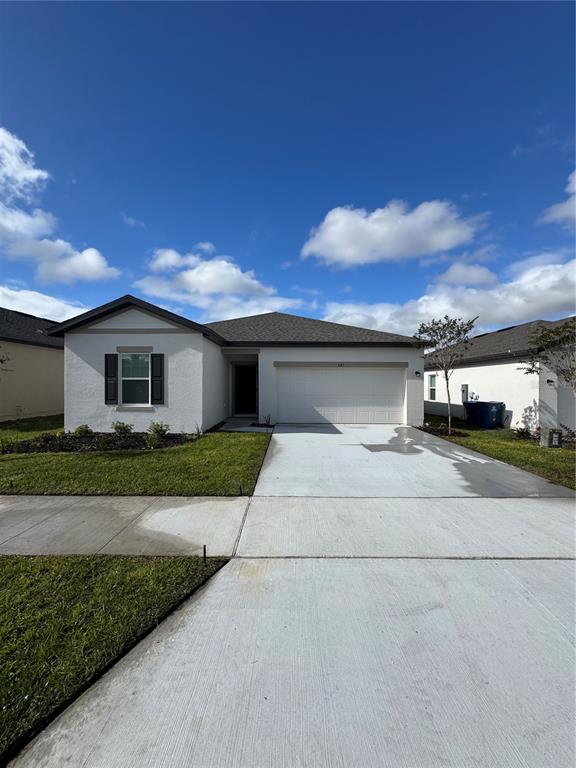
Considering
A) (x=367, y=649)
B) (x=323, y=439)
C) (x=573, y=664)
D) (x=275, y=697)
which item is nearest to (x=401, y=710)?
(x=367, y=649)

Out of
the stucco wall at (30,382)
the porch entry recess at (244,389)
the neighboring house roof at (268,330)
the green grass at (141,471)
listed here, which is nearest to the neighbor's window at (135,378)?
the neighboring house roof at (268,330)

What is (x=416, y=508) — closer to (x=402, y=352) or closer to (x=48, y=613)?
(x=48, y=613)

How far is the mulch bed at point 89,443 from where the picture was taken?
822 centimetres

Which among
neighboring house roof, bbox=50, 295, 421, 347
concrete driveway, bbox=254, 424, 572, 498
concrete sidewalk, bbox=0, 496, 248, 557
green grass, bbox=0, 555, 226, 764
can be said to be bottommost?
green grass, bbox=0, 555, 226, 764

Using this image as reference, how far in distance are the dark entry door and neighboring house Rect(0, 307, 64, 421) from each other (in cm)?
771

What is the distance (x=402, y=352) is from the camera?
497 inches

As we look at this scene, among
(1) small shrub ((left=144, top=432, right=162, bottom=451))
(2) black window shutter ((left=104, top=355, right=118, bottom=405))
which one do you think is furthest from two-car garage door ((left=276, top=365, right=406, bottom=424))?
(2) black window shutter ((left=104, top=355, right=118, bottom=405))

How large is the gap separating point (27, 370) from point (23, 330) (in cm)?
200

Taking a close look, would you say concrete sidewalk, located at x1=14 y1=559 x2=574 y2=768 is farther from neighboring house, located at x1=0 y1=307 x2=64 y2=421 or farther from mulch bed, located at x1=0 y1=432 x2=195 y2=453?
neighboring house, located at x1=0 y1=307 x2=64 y2=421

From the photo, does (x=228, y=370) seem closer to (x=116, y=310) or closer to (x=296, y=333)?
(x=296, y=333)

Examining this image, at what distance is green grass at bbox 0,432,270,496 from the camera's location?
5441 millimetres

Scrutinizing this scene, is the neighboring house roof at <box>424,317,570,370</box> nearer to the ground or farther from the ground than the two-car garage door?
farther from the ground

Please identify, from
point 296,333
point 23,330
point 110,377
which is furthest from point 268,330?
point 23,330

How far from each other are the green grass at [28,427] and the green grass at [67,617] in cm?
884
